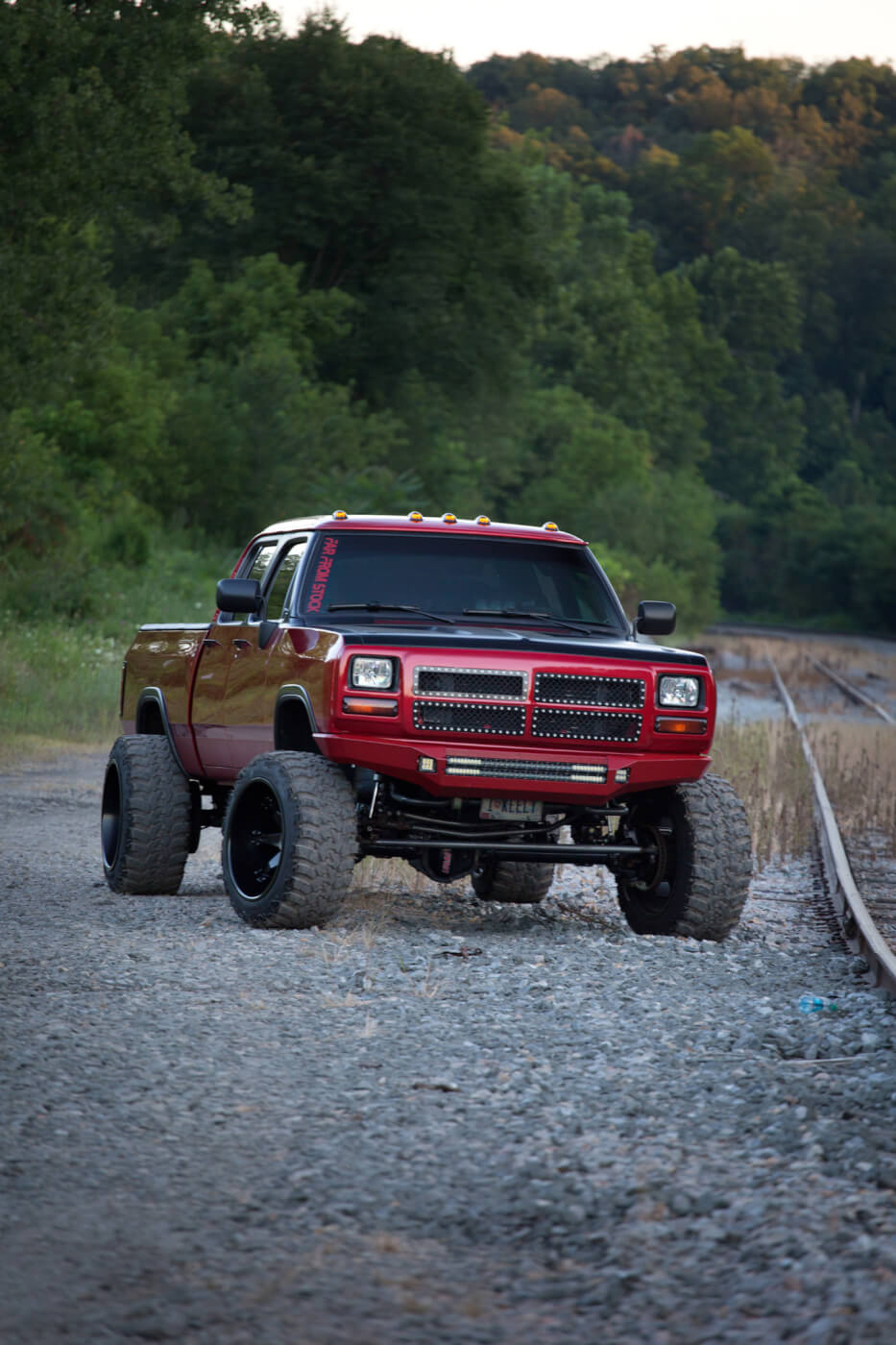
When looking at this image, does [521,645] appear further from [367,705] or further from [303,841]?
[303,841]

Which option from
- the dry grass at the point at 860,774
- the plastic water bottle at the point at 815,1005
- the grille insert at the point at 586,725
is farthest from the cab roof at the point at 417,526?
the dry grass at the point at 860,774

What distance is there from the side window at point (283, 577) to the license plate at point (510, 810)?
1.69 meters

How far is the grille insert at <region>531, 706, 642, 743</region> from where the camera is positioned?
29.0 ft

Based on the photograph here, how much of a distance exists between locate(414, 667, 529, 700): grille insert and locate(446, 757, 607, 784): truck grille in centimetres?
30

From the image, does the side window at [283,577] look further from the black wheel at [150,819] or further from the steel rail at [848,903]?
the steel rail at [848,903]

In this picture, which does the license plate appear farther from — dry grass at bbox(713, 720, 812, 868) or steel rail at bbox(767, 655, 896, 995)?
dry grass at bbox(713, 720, 812, 868)

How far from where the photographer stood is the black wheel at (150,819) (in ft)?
34.2

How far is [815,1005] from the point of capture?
7.52 m

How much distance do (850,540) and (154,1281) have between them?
8820 centimetres

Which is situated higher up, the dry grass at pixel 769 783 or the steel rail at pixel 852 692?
the dry grass at pixel 769 783

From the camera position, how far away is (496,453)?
2271 inches

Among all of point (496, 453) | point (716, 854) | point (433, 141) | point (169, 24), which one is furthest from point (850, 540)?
point (716, 854)

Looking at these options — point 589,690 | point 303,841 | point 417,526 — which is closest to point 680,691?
point 589,690

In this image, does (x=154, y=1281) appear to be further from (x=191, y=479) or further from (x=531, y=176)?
(x=531, y=176)
